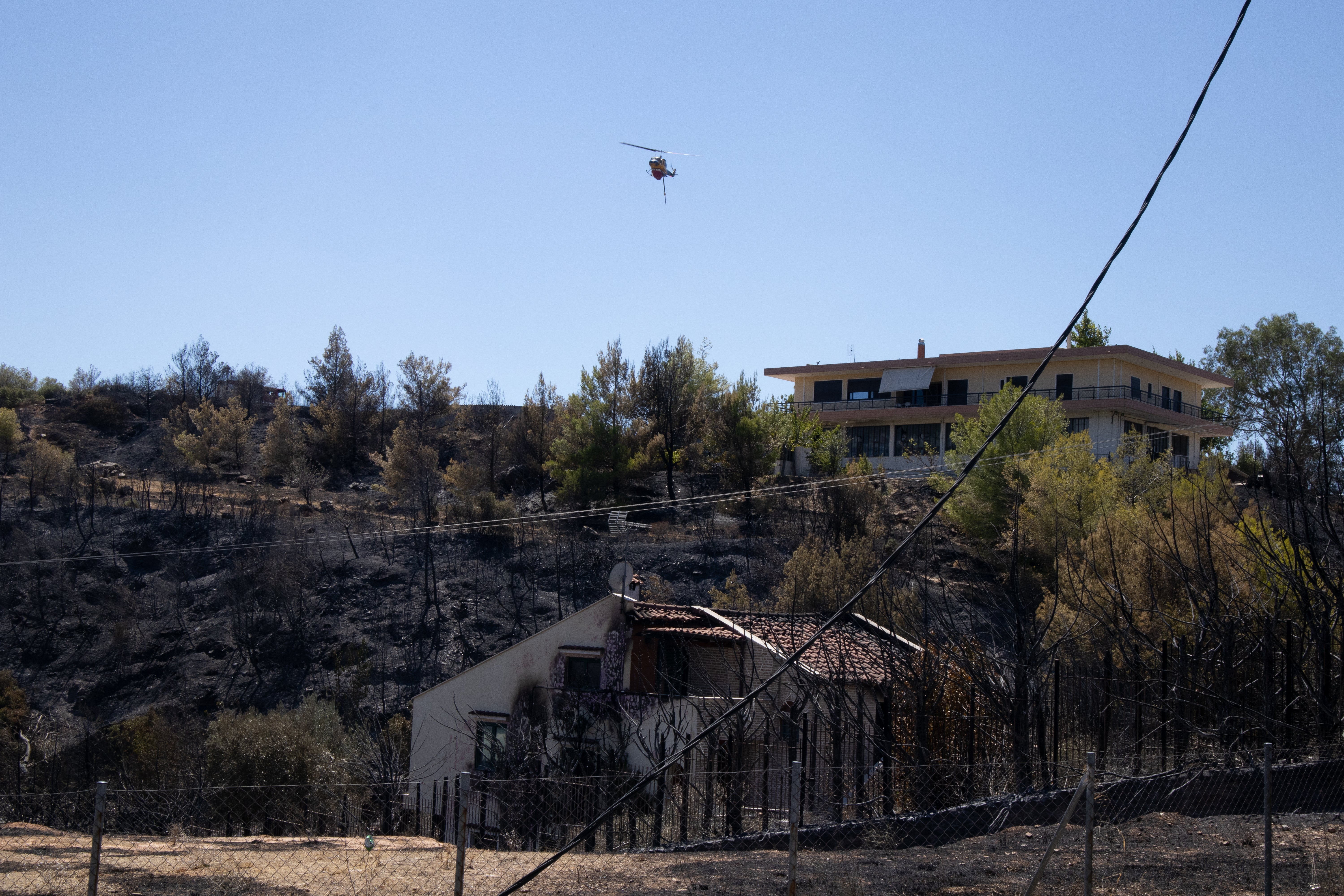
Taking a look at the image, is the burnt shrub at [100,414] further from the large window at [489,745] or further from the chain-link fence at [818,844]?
the chain-link fence at [818,844]

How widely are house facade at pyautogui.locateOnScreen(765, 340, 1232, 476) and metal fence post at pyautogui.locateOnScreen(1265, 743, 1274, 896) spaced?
45376mm

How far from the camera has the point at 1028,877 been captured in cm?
884

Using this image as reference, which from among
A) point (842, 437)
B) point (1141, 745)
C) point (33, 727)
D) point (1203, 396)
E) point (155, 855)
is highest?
point (1203, 396)

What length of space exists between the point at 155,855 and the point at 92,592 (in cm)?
4066

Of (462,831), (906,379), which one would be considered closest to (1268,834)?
(462,831)

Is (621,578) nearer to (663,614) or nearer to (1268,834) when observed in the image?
(663,614)

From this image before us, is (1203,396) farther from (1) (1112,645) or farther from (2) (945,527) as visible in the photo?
(1) (1112,645)

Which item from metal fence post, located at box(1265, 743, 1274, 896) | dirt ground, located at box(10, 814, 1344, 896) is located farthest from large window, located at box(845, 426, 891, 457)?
metal fence post, located at box(1265, 743, 1274, 896)

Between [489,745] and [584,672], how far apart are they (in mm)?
2817

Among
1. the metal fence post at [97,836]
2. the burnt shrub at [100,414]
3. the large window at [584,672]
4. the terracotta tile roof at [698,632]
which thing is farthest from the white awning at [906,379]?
the metal fence post at [97,836]

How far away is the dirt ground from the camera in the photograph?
8.33m

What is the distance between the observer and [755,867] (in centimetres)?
995

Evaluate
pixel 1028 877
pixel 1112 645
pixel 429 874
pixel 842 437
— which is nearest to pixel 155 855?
pixel 429 874

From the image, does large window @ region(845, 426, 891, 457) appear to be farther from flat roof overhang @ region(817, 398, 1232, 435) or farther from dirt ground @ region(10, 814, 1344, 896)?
dirt ground @ region(10, 814, 1344, 896)
